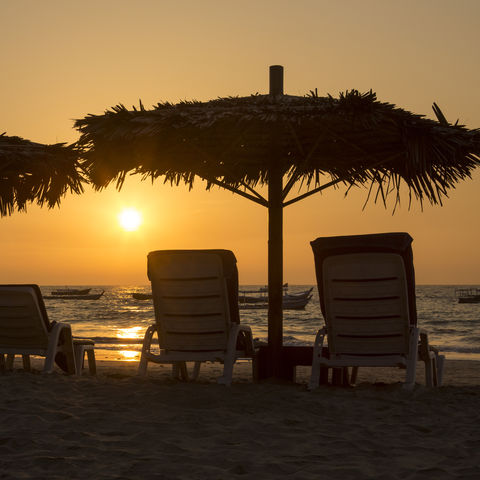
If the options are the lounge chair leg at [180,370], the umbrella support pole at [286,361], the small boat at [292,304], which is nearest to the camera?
the umbrella support pole at [286,361]

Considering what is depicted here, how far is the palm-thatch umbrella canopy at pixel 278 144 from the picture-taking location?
19.1ft

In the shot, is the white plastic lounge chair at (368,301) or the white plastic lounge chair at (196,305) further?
the white plastic lounge chair at (196,305)

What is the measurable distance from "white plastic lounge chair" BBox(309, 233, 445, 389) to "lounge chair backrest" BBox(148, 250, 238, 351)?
793 mm

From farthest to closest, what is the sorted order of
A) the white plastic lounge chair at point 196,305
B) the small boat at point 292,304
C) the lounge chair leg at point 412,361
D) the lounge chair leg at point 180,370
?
the small boat at point 292,304 → the lounge chair leg at point 180,370 → the white plastic lounge chair at point 196,305 → the lounge chair leg at point 412,361

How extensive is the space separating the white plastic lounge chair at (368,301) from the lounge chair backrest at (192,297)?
79 cm

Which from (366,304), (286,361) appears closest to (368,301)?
(366,304)

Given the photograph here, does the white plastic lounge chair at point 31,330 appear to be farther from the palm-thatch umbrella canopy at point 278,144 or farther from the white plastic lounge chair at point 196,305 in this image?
the palm-thatch umbrella canopy at point 278,144

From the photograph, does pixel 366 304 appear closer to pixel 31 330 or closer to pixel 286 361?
pixel 286 361

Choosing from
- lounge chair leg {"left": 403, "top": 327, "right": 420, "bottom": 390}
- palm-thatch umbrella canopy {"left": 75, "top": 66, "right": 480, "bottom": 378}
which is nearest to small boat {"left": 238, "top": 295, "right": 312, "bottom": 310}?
palm-thatch umbrella canopy {"left": 75, "top": 66, "right": 480, "bottom": 378}

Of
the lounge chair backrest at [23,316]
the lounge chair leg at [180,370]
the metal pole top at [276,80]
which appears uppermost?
the metal pole top at [276,80]

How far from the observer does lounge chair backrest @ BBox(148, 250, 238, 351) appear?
5.48 meters

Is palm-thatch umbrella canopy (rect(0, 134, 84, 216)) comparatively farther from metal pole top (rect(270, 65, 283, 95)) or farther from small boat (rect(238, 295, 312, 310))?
small boat (rect(238, 295, 312, 310))

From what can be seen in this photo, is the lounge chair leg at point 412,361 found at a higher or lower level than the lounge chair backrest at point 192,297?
lower

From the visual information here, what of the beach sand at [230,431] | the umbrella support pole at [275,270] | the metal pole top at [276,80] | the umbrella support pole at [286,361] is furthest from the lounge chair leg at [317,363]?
the metal pole top at [276,80]
